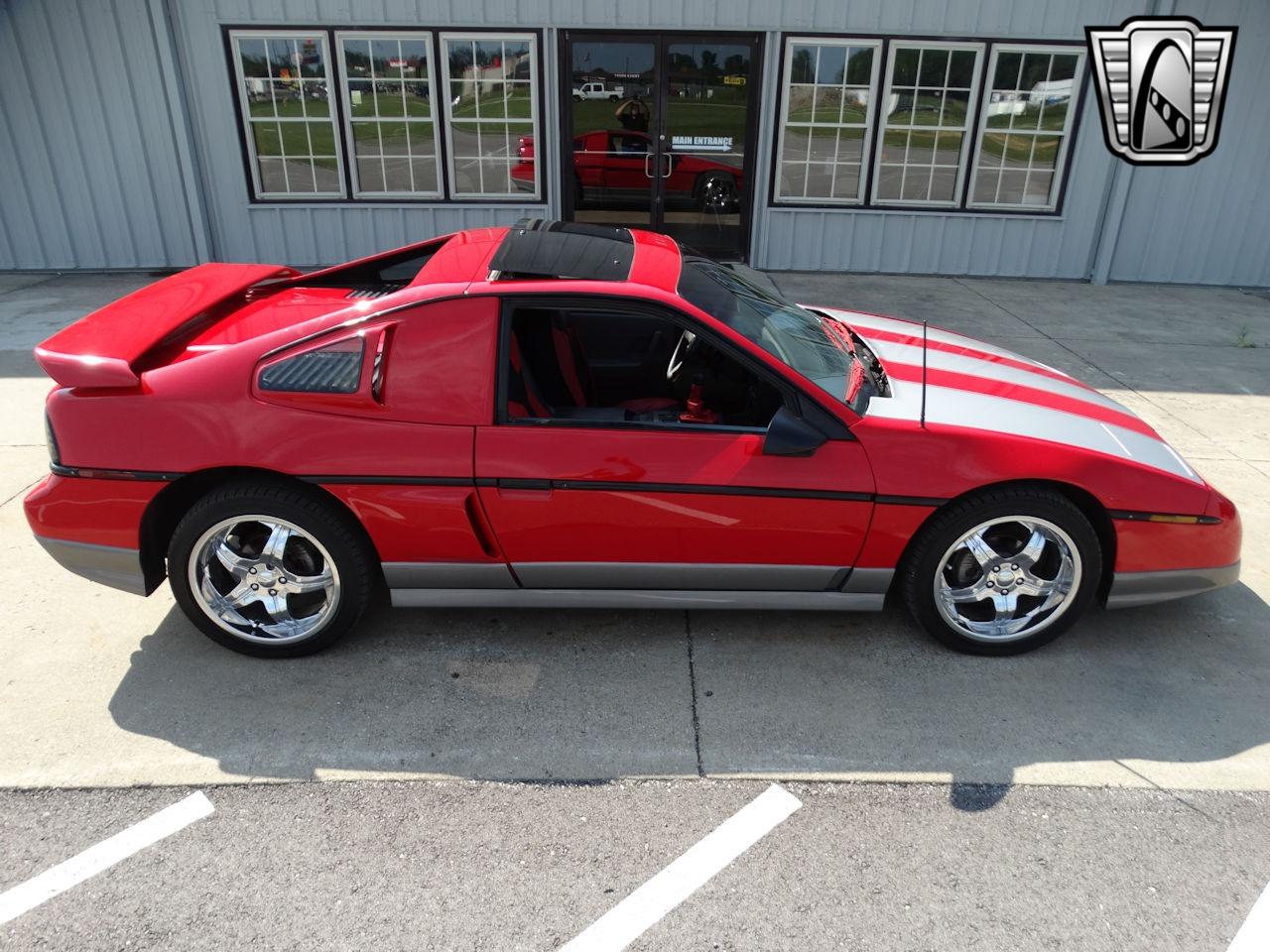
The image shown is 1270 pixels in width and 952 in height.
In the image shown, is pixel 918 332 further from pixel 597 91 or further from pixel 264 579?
pixel 597 91

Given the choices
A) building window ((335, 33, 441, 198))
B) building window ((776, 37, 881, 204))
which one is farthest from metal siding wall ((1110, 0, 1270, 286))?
building window ((335, 33, 441, 198))

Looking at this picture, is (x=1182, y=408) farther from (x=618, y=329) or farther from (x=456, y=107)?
(x=456, y=107)

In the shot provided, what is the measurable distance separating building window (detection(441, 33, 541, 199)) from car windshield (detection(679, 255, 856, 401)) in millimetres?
6742

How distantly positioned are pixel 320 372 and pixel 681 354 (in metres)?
1.55

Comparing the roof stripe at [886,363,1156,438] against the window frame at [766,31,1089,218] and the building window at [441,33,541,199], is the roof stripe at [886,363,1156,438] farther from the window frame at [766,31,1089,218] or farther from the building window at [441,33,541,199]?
the building window at [441,33,541,199]

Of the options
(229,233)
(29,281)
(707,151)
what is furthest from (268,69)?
(707,151)

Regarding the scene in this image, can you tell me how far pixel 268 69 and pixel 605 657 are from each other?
8.83 m

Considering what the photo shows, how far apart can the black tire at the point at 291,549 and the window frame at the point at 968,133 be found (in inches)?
323

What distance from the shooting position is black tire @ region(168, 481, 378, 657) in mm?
3230

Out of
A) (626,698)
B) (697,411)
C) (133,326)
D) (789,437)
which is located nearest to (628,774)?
(626,698)

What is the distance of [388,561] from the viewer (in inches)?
132

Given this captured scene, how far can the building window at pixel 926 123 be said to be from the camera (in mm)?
9797

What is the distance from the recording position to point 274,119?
32.2 feet

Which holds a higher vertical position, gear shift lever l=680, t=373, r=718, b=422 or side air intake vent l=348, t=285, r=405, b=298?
side air intake vent l=348, t=285, r=405, b=298
